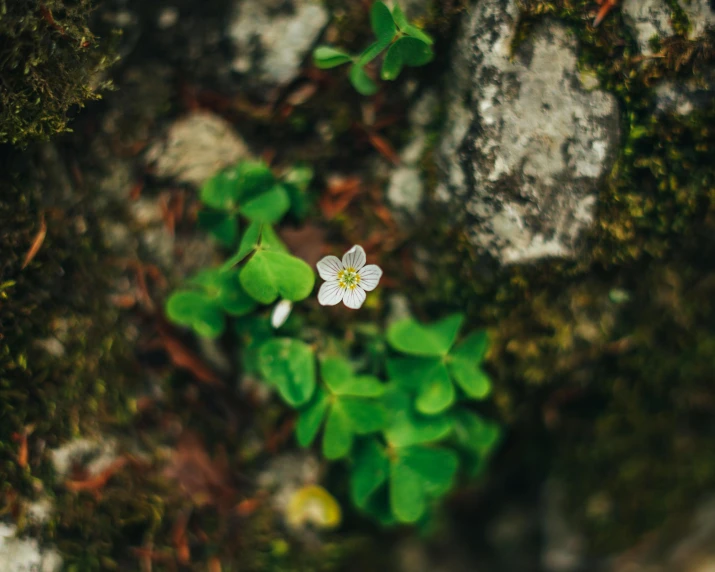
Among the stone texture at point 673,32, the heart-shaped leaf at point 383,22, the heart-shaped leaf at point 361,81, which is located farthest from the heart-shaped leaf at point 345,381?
the stone texture at point 673,32

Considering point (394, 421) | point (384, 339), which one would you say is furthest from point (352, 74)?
point (394, 421)

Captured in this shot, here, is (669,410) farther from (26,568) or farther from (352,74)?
(26,568)

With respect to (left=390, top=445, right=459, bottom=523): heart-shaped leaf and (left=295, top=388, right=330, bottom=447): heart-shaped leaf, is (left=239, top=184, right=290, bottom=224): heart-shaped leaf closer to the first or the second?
(left=295, top=388, right=330, bottom=447): heart-shaped leaf

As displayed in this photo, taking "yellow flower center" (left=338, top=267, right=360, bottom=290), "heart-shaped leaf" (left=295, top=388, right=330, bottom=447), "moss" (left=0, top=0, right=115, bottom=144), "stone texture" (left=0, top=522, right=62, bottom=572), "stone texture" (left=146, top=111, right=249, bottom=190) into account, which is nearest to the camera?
"moss" (left=0, top=0, right=115, bottom=144)

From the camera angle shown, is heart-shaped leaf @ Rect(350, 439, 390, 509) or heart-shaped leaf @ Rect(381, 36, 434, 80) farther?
heart-shaped leaf @ Rect(350, 439, 390, 509)

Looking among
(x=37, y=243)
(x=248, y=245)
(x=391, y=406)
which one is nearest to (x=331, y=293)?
(x=248, y=245)

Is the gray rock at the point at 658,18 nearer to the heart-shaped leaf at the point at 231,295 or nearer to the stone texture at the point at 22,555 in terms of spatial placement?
the heart-shaped leaf at the point at 231,295

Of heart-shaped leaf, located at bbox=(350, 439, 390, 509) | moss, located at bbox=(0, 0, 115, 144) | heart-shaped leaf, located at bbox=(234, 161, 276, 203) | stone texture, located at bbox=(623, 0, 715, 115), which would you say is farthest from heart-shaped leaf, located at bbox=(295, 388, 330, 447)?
stone texture, located at bbox=(623, 0, 715, 115)
